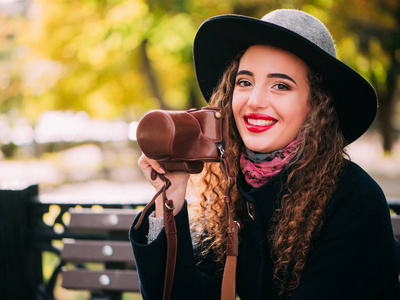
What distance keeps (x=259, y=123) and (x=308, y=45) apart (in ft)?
1.23

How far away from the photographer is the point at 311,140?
72.4 inches

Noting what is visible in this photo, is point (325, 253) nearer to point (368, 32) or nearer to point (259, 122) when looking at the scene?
point (259, 122)

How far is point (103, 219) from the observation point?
265 centimetres

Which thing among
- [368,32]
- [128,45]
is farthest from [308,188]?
[368,32]

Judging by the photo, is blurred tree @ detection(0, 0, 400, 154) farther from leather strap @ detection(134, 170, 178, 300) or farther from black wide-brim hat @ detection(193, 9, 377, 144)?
leather strap @ detection(134, 170, 178, 300)

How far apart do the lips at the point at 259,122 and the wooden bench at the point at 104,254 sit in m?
1.08

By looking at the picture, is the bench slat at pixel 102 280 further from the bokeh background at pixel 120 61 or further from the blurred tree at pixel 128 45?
the blurred tree at pixel 128 45

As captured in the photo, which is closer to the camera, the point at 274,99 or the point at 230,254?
the point at 230,254

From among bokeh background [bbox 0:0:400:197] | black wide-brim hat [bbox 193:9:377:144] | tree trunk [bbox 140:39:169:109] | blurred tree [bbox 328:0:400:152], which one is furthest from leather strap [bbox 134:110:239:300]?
tree trunk [bbox 140:39:169:109]

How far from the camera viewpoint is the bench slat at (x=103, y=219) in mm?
2609

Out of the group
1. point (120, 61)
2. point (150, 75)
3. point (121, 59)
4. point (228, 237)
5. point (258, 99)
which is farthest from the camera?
point (150, 75)

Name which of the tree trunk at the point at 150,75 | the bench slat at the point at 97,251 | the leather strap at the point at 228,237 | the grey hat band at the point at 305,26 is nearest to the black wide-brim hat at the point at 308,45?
the grey hat band at the point at 305,26

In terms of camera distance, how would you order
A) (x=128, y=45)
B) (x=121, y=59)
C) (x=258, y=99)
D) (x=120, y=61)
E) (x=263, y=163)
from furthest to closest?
(x=120, y=61) → (x=121, y=59) → (x=128, y=45) → (x=263, y=163) → (x=258, y=99)

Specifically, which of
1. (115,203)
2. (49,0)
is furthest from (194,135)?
(49,0)
